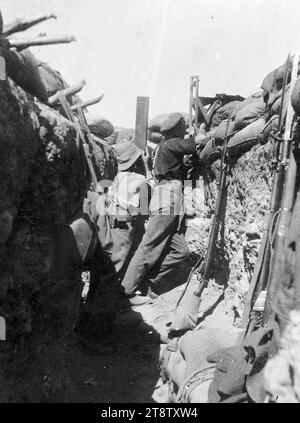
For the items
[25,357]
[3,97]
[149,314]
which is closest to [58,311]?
[25,357]

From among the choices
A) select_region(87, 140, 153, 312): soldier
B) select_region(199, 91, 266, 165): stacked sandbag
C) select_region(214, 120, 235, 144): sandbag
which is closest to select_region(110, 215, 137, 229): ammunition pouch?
select_region(87, 140, 153, 312): soldier

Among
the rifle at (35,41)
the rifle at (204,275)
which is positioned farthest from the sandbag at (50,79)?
the rifle at (204,275)

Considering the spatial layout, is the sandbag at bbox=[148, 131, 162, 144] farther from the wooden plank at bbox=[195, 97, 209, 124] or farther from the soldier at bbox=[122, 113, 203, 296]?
the soldier at bbox=[122, 113, 203, 296]

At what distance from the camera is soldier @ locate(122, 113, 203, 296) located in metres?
5.60

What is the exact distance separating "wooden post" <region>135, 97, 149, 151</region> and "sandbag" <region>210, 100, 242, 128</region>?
210 cm

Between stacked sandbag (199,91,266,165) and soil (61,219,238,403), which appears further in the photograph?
stacked sandbag (199,91,266,165)

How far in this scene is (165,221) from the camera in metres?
5.62

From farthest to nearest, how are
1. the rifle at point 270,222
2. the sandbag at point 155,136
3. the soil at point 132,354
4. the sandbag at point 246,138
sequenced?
the sandbag at point 155,136 → the sandbag at point 246,138 → the soil at point 132,354 → the rifle at point 270,222

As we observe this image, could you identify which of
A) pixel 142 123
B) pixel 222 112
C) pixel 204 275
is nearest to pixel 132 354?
pixel 204 275

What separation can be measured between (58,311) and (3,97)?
1.54 metres

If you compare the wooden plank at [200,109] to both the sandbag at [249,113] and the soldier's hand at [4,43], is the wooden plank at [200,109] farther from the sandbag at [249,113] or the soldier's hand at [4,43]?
the soldier's hand at [4,43]

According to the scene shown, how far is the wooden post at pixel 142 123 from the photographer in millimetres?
7719

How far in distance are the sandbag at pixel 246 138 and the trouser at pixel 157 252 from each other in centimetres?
151
